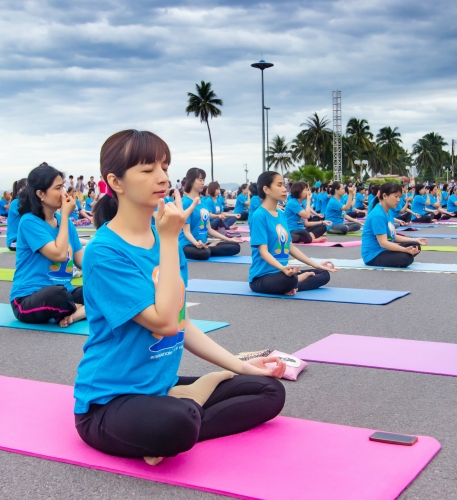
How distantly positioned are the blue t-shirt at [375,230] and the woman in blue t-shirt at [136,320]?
6.47m

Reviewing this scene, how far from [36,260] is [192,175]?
14.7ft

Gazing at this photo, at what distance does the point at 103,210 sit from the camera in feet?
9.93

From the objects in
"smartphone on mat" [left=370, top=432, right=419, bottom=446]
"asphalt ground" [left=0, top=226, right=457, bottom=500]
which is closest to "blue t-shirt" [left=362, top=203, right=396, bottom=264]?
"asphalt ground" [left=0, top=226, right=457, bottom=500]

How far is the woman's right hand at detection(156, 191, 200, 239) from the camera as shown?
253 cm

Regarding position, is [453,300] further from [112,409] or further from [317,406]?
[112,409]

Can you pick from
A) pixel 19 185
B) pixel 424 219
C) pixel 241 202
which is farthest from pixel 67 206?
pixel 424 219

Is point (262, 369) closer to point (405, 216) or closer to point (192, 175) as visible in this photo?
point (192, 175)

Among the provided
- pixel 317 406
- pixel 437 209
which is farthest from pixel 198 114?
pixel 317 406

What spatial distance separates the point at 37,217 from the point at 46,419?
257cm

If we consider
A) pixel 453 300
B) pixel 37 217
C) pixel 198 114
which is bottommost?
pixel 453 300

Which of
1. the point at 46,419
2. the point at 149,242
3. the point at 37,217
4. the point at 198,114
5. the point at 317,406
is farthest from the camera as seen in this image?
the point at 198,114

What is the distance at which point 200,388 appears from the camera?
120 inches

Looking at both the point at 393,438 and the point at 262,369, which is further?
the point at 262,369

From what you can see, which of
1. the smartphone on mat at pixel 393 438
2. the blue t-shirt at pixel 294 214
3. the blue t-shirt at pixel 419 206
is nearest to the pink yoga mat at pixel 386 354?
the smartphone on mat at pixel 393 438
